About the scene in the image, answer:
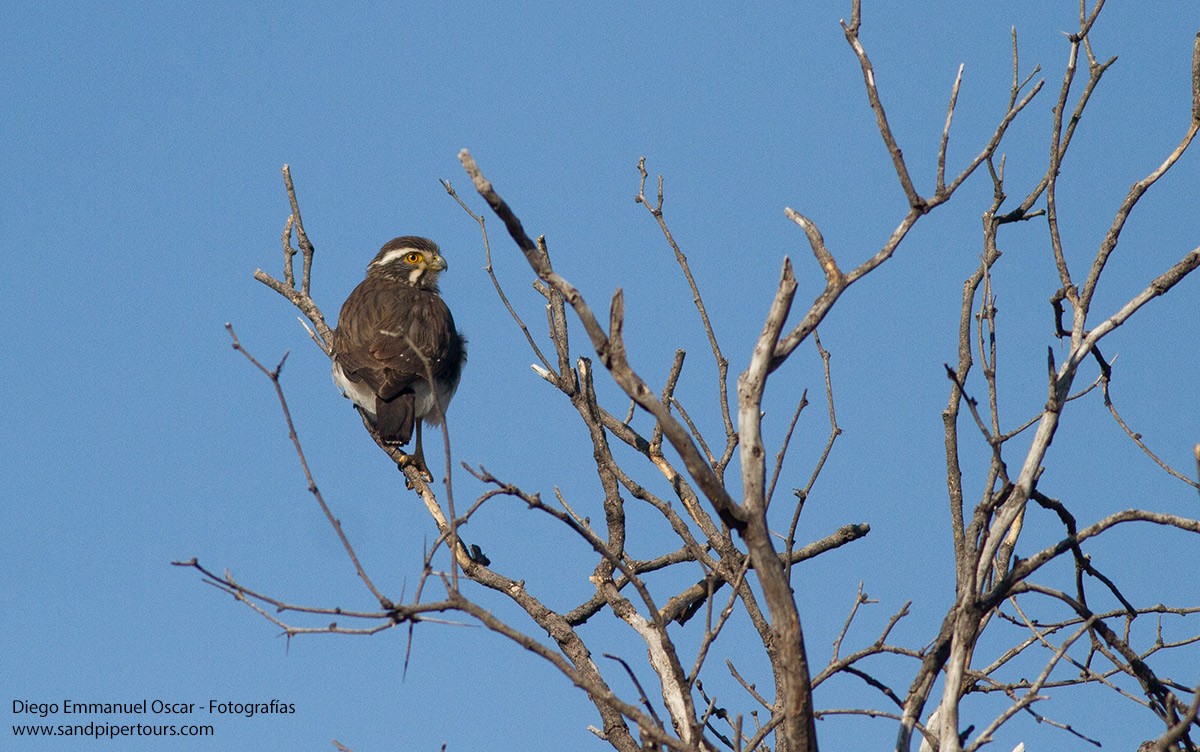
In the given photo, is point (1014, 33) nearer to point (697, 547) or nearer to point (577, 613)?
point (697, 547)

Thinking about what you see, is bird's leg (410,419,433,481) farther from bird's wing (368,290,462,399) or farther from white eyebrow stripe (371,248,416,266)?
white eyebrow stripe (371,248,416,266)

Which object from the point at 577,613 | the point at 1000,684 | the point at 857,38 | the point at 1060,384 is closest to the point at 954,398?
the point at 1060,384

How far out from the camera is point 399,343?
9.22m

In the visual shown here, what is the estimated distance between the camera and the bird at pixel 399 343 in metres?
8.74

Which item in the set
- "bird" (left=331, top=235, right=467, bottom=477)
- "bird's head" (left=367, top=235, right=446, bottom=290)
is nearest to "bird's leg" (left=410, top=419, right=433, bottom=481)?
"bird" (left=331, top=235, right=467, bottom=477)

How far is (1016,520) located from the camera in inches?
171

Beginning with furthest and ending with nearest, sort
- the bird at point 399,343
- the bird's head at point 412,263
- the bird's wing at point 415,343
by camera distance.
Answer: the bird's head at point 412,263
the bird's wing at point 415,343
the bird at point 399,343

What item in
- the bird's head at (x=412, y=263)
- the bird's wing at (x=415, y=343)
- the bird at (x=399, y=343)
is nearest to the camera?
the bird at (x=399, y=343)

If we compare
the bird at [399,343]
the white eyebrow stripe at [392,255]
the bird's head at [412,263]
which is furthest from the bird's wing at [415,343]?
the white eyebrow stripe at [392,255]

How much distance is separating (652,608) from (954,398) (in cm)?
166

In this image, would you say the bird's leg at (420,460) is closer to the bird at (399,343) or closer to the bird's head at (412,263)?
the bird at (399,343)

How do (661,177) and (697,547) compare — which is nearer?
(697,547)

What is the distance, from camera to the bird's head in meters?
11.1

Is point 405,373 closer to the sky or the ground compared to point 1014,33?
closer to the sky
